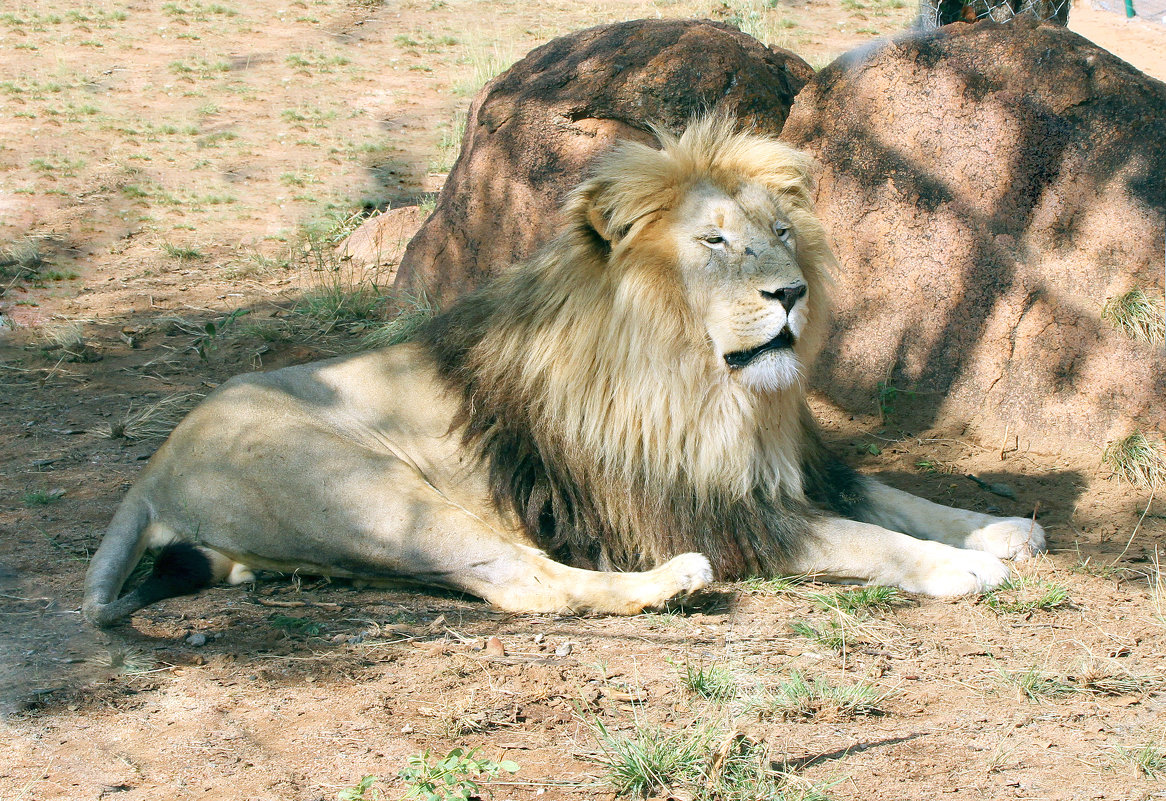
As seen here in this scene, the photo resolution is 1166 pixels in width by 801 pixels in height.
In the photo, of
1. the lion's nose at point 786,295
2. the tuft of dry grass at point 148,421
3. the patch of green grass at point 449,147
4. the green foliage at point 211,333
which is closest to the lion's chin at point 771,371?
the lion's nose at point 786,295

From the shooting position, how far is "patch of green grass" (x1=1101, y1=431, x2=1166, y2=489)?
4383 mm

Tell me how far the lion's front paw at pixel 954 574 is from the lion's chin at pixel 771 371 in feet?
2.59

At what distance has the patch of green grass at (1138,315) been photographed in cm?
456

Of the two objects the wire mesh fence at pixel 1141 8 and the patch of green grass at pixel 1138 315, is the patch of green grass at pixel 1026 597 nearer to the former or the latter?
the patch of green grass at pixel 1138 315

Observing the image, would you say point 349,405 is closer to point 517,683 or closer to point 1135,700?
point 517,683

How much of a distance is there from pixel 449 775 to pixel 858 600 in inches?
64.6

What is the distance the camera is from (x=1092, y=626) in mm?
3283

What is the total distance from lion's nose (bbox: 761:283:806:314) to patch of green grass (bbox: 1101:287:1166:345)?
2.12 metres

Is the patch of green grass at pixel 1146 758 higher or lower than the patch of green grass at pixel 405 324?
higher

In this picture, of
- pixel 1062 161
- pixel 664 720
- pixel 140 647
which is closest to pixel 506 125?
pixel 1062 161

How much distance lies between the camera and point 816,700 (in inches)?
105

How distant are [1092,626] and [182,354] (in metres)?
4.85

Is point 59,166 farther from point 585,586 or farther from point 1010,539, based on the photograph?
point 1010,539

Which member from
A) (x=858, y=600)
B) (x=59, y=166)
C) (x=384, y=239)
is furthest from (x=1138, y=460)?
(x=59, y=166)
